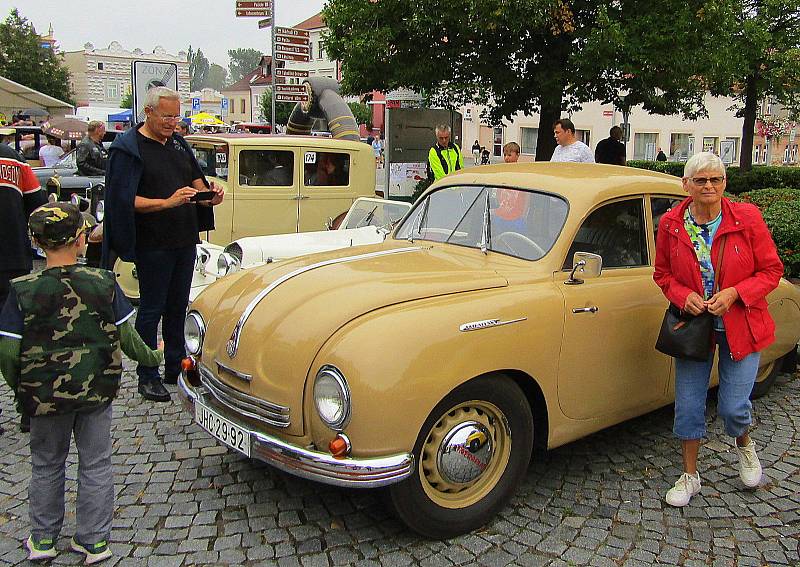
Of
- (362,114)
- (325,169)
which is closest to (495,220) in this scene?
(325,169)

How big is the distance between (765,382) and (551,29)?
25.7 ft

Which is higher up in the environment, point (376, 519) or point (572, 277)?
point (572, 277)

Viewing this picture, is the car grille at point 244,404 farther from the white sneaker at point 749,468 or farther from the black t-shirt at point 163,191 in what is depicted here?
the white sneaker at point 749,468

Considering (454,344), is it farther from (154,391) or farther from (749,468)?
(154,391)

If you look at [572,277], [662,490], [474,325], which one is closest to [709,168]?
[572,277]

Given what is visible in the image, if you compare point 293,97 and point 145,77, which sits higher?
point 293,97

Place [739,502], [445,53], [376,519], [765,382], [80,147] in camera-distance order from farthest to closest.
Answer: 1. [445,53]
2. [80,147]
3. [765,382]
4. [739,502]
5. [376,519]

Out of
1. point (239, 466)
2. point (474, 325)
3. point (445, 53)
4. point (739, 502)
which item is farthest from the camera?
point (445, 53)

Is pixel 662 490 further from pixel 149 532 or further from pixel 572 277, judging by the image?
pixel 149 532

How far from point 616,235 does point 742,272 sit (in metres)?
0.86

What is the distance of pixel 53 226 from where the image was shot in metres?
3.11

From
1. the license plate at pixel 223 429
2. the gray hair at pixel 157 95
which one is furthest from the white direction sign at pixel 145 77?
the license plate at pixel 223 429

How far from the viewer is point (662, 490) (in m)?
4.08

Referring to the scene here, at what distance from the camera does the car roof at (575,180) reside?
13.9 feet
